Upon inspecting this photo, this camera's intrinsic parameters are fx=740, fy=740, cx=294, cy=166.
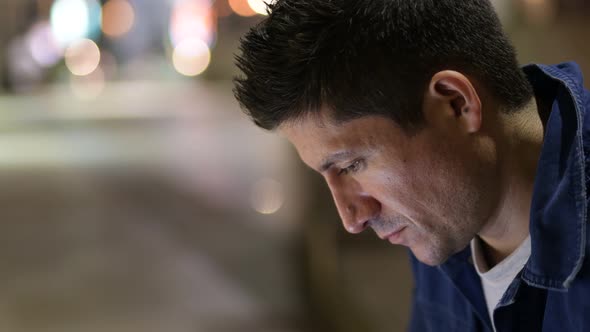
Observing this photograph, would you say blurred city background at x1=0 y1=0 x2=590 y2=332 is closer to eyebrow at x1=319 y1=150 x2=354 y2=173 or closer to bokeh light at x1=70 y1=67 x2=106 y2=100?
bokeh light at x1=70 y1=67 x2=106 y2=100

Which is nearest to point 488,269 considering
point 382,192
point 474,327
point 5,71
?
point 474,327

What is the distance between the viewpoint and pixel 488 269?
1332 millimetres

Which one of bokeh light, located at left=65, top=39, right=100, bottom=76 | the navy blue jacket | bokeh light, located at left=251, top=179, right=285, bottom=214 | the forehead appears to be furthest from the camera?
bokeh light, located at left=65, top=39, right=100, bottom=76

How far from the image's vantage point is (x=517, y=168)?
117 cm

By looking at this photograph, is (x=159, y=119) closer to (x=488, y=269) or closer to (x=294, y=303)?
(x=294, y=303)

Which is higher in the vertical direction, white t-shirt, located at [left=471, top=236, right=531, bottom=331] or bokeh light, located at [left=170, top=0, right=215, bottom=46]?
bokeh light, located at [left=170, top=0, right=215, bottom=46]

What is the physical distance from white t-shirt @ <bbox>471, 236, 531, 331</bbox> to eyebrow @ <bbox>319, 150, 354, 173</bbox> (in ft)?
1.06

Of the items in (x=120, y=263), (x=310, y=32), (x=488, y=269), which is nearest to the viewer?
(x=310, y=32)

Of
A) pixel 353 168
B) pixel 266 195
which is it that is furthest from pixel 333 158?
pixel 266 195

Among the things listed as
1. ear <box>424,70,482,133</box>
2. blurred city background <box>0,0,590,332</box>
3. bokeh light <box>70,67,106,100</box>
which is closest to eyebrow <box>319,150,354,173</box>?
ear <box>424,70,482,133</box>

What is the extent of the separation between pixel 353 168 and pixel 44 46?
3.08 metres

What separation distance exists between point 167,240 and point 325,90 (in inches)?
99.0

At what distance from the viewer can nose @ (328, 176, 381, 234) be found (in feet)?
4.01

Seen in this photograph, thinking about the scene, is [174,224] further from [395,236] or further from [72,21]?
[395,236]
